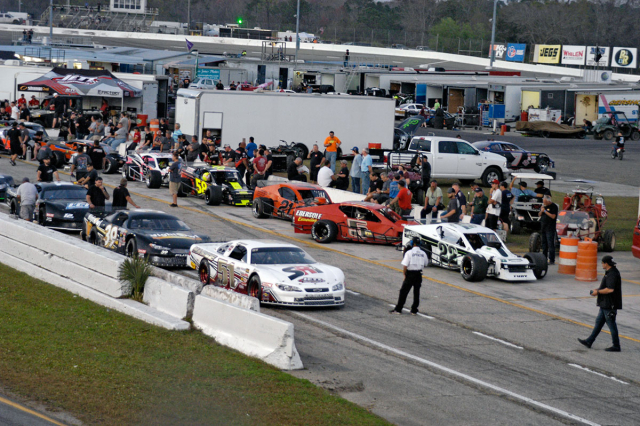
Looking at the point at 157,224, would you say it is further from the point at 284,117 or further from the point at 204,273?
the point at 284,117

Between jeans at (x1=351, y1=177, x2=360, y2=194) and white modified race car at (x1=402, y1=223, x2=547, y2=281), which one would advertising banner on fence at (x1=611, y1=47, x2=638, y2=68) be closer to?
jeans at (x1=351, y1=177, x2=360, y2=194)

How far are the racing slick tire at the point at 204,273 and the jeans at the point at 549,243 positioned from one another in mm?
8721

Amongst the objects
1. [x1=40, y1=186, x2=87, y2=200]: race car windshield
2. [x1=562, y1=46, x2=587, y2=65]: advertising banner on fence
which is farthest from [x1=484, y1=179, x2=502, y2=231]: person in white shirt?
[x1=562, y1=46, x2=587, y2=65]: advertising banner on fence

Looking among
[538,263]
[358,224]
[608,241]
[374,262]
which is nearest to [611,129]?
[608,241]

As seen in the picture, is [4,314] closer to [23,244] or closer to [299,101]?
[23,244]

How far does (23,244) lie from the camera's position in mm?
17047

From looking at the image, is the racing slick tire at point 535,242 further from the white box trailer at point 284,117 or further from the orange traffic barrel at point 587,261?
the white box trailer at point 284,117

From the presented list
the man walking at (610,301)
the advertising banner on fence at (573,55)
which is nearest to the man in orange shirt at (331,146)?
the man walking at (610,301)

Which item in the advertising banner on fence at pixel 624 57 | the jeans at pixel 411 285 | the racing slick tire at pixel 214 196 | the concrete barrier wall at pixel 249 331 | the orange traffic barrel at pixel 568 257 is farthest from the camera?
the advertising banner on fence at pixel 624 57

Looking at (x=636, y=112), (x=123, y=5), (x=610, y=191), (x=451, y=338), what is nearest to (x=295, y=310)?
(x=451, y=338)

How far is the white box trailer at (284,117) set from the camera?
114 ft

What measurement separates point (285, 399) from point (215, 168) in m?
18.7

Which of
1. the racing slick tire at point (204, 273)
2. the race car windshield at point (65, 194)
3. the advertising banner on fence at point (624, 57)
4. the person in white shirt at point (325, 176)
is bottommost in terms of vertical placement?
the racing slick tire at point (204, 273)

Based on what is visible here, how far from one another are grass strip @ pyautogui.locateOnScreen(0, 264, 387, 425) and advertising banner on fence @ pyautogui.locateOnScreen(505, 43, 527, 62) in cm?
8799
